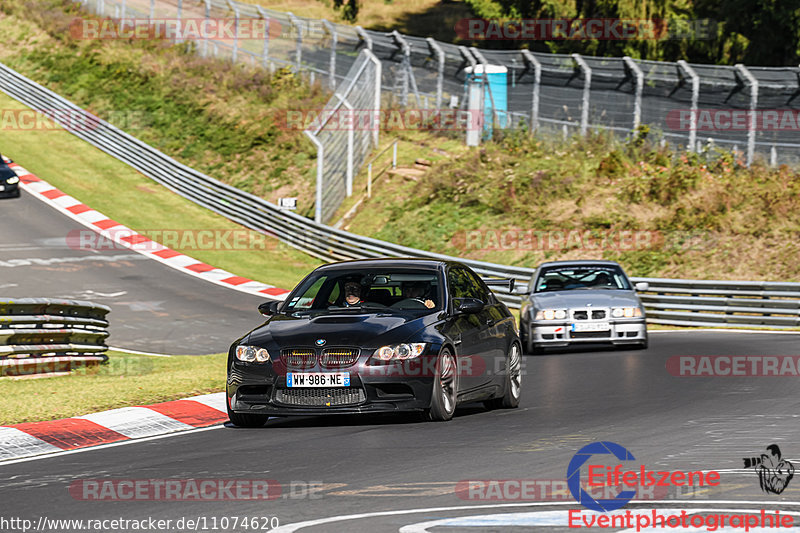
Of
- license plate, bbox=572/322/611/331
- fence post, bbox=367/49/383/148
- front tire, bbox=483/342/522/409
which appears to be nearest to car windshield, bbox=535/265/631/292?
license plate, bbox=572/322/611/331

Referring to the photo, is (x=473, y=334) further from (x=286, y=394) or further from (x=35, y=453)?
(x=35, y=453)

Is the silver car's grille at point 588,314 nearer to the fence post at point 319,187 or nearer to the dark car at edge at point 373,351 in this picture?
the dark car at edge at point 373,351

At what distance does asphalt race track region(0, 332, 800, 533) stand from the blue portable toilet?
23916mm

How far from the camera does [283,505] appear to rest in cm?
672

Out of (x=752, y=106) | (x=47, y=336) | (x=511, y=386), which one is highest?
(x=752, y=106)

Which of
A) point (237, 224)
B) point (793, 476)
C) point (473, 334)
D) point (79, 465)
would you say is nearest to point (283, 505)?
point (79, 465)

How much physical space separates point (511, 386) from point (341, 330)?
2266mm

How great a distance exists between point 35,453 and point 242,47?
38.6 m

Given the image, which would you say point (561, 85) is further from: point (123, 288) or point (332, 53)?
point (123, 288)

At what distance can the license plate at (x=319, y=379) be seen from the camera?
9820 mm

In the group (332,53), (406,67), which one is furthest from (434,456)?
(332,53)

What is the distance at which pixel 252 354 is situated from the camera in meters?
10.1

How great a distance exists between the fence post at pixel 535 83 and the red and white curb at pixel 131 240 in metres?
10.3

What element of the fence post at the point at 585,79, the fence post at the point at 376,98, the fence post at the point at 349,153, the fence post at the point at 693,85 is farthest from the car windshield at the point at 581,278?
the fence post at the point at 376,98
